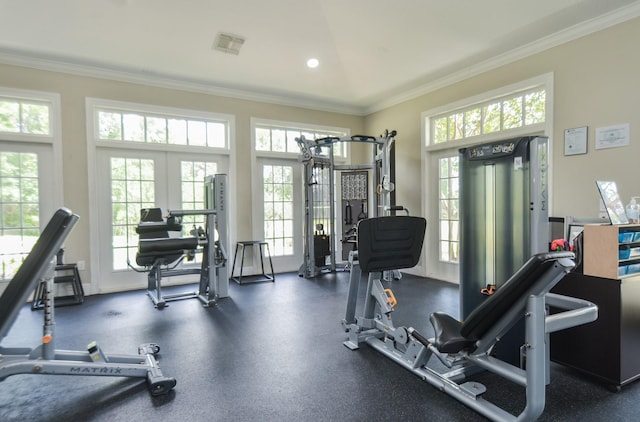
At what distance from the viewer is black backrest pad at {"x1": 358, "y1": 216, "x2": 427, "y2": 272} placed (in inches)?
98.1

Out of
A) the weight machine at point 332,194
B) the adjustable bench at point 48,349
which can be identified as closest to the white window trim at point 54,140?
the adjustable bench at point 48,349

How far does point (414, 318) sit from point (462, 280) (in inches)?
38.9

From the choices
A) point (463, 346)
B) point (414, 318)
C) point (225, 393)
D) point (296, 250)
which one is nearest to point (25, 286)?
point (225, 393)

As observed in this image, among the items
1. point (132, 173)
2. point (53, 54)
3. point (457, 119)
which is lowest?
point (132, 173)

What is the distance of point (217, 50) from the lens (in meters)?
4.39

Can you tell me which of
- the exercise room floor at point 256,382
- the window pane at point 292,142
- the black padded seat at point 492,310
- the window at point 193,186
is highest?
the window pane at point 292,142

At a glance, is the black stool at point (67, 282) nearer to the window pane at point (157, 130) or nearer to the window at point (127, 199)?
the window at point (127, 199)

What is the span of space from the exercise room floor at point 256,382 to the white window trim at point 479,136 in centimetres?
186

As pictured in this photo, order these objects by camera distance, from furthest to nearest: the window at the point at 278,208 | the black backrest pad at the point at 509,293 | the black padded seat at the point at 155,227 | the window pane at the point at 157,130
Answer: the window at the point at 278,208
the window pane at the point at 157,130
the black padded seat at the point at 155,227
the black backrest pad at the point at 509,293

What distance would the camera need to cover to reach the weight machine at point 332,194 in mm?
5273

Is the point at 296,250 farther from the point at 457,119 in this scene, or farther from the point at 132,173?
the point at 457,119

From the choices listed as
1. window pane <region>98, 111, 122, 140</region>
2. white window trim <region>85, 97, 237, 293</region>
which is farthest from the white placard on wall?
window pane <region>98, 111, 122, 140</region>

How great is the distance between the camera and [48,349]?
202 centimetres

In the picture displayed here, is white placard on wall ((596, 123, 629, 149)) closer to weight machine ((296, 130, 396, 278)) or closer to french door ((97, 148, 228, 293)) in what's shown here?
weight machine ((296, 130, 396, 278))
